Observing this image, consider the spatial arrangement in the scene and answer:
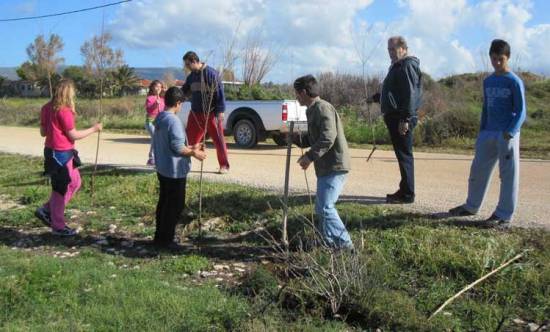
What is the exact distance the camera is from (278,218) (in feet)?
22.5

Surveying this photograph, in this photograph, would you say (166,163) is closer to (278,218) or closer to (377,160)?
(278,218)

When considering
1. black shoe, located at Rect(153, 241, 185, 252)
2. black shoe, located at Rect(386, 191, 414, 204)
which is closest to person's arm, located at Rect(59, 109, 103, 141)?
black shoe, located at Rect(153, 241, 185, 252)

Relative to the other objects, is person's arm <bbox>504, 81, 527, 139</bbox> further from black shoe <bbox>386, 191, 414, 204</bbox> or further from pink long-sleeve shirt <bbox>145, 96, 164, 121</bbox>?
pink long-sleeve shirt <bbox>145, 96, 164, 121</bbox>

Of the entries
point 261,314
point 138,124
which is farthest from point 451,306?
point 138,124

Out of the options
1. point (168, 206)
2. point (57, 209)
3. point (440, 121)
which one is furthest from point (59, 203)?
point (440, 121)

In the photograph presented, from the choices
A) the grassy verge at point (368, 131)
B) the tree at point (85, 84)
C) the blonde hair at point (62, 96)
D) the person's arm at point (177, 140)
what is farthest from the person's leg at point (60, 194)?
the grassy verge at point (368, 131)

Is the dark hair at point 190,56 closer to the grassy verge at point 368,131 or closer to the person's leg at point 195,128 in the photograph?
the person's leg at point 195,128

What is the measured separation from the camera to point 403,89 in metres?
6.68

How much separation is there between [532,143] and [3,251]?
1195 cm

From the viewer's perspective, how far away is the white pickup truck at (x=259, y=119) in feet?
45.5

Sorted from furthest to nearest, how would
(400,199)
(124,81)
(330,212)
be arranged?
(124,81) < (400,199) < (330,212)

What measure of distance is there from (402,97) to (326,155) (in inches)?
69.6

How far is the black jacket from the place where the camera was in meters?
6.64

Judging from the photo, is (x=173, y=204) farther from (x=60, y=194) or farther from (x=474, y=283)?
(x=474, y=283)
